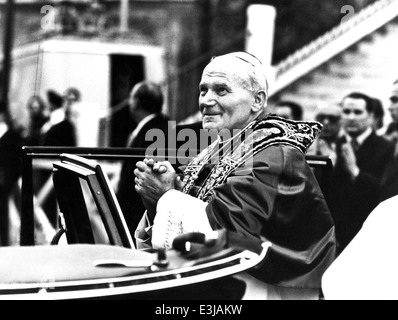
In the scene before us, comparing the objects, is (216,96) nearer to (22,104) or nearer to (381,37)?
(381,37)

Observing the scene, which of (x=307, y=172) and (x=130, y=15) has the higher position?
(x=130, y=15)

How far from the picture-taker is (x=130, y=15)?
1520cm

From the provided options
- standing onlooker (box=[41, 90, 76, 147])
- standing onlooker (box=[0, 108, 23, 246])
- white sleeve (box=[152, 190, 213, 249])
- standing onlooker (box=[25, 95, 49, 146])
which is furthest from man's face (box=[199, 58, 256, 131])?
standing onlooker (box=[25, 95, 49, 146])

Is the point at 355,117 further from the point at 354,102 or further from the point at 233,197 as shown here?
the point at 233,197

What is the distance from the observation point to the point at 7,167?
28.2 feet

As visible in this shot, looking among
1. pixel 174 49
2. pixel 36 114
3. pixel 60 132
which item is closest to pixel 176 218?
pixel 60 132

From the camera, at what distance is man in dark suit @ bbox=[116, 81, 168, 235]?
4.51 meters

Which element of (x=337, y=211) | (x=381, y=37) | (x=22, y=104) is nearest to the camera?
(x=337, y=211)

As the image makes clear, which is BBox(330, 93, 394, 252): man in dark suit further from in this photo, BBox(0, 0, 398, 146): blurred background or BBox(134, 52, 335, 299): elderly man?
BBox(134, 52, 335, 299): elderly man

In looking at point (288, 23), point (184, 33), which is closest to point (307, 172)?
point (288, 23)

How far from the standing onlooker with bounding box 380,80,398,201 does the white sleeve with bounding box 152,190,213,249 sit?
4.64 ft

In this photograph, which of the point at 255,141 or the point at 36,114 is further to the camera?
the point at 36,114

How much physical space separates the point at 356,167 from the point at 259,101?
196 centimetres

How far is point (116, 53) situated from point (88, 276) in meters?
9.11
